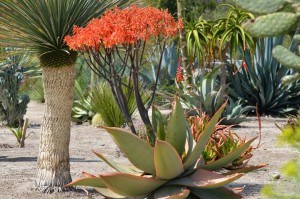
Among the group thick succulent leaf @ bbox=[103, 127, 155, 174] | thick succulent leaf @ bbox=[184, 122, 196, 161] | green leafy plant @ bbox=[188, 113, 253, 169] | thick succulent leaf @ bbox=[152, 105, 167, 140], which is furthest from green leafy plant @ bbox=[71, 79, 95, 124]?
thick succulent leaf @ bbox=[103, 127, 155, 174]

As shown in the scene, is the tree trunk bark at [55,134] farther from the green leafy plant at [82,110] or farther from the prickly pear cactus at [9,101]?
the prickly pear cactus at [9,101]

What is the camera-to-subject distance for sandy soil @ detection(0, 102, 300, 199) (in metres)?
7.73

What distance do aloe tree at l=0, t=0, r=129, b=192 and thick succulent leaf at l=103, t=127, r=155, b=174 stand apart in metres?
1.65

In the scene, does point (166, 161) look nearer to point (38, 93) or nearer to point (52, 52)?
point (52, 52)

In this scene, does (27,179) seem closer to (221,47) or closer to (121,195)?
(121,195)

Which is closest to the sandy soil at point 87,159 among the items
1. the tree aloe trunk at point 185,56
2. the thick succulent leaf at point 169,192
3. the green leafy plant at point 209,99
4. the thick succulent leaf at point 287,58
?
the green leafy plant at point 209,99

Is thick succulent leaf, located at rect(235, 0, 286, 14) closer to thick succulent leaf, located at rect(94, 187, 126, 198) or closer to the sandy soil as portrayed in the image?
the sandy soil

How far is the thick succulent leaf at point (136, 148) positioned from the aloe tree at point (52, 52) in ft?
5.42

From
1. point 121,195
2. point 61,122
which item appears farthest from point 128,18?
point 121,195

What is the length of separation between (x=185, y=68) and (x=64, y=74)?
24.0ft

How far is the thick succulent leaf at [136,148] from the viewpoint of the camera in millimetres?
6141

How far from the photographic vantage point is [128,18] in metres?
7.33

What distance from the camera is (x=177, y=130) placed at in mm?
6504

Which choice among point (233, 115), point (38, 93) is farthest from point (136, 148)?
point (38, 93)
